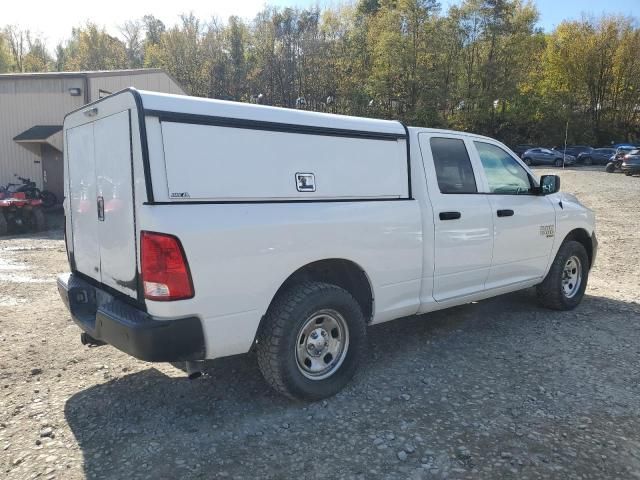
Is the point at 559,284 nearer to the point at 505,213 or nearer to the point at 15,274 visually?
the point at 505,213

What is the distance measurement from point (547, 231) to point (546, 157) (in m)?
36.9

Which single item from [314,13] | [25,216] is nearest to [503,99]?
[314,13]

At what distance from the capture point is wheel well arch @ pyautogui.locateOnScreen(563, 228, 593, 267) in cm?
598

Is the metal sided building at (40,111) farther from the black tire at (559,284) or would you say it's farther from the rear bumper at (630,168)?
the rear bumper at (630,168)

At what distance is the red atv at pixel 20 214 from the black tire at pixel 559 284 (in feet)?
40.4

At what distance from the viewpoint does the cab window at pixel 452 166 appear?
4.47m

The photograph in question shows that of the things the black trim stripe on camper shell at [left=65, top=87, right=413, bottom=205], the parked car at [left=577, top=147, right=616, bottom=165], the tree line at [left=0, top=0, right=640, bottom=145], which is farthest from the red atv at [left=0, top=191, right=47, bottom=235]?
the parked car at [left=577, top=147, right=616, bottom=165]

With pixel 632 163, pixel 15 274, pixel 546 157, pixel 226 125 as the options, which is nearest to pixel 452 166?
pixel 226 125

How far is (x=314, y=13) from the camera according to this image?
1841 inches

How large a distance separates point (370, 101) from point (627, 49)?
24.2 m

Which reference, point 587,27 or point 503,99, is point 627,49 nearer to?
point 587,27

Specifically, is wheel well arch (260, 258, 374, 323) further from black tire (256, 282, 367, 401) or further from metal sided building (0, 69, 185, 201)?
metal sided building (0, 69, 185, 201)

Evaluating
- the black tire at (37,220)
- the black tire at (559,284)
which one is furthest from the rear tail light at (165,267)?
the black tire at (37,220)

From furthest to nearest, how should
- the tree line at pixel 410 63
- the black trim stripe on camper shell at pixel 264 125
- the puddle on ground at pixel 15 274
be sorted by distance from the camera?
the tree line at pixel 410 63, the puddle on ground at pixel 15 274, the black trim stripe on camper shell at pixel 264 125
